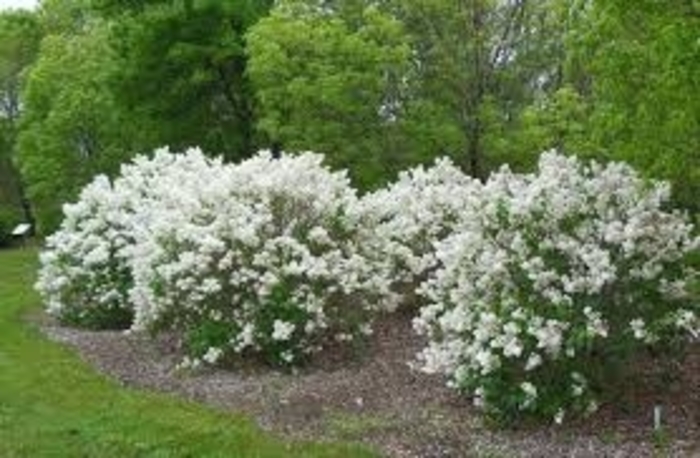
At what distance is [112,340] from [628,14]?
29.8 ft

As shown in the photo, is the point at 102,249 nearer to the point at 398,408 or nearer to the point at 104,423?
the point at 104,423

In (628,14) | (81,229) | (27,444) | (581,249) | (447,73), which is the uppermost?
(447,73)

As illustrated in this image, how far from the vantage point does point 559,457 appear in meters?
9.03

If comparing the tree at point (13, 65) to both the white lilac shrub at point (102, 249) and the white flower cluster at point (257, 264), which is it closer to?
the white lilac shrub at point (102, 249)

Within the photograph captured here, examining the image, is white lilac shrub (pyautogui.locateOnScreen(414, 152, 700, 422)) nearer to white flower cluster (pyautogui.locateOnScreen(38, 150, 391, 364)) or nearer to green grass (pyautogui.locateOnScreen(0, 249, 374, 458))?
green grass (pyautogui.locateOnScreen(0, 249, 374, 458))

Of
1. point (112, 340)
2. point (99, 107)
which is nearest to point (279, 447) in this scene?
point (112, 340)

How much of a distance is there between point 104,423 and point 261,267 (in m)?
2.99

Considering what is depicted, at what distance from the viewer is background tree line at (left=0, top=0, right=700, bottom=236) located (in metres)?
10.1

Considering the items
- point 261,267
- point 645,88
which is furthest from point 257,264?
point 645,88

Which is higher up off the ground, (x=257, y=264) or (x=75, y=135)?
(x=75, y=135)

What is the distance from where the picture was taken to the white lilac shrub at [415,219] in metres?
14.9

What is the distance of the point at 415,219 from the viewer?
16156 mm

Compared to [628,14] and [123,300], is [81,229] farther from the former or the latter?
[628,14]

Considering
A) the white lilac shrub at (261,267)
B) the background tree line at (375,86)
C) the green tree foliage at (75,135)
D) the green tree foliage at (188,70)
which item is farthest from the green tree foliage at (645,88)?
the green tree foliage at (75,135)
